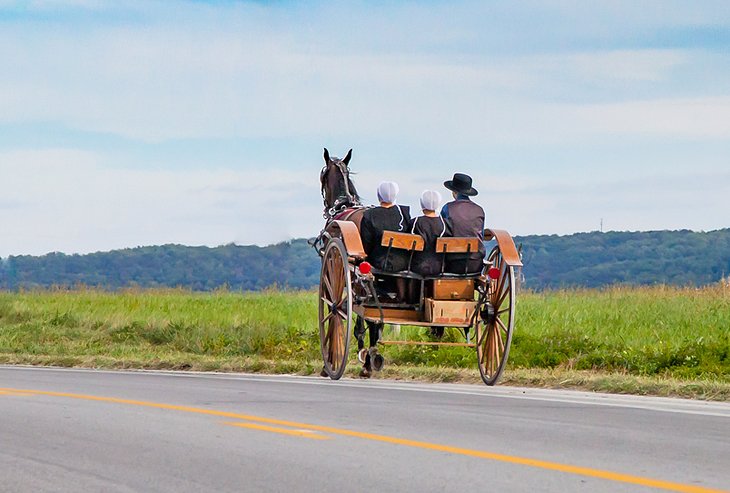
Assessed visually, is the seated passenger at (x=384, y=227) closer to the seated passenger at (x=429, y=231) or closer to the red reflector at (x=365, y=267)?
the seated passenger at (x=429, y=231)

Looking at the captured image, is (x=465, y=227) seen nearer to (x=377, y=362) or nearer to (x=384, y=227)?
(x=384, y=227)

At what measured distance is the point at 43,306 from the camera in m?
35.2

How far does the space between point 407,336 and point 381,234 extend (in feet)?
24.0

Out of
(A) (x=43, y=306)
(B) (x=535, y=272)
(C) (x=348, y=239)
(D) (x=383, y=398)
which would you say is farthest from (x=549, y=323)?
(B) (x=535, y=272)

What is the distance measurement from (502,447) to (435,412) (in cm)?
270

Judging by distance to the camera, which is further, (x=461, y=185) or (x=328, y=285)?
(x=328, y=285)

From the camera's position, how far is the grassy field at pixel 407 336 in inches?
716

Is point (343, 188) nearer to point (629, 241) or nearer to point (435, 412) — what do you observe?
point (435, 412)

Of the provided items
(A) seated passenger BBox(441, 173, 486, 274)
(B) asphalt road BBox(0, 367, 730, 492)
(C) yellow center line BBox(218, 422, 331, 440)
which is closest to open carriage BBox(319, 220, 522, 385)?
(A) seated passenger BBox(441, 173, 486, 274)

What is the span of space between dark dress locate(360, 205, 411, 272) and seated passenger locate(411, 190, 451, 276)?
177 mm

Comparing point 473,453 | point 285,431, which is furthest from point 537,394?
point 473,453

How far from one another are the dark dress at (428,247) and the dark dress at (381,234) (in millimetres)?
165

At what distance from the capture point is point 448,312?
55.3ft

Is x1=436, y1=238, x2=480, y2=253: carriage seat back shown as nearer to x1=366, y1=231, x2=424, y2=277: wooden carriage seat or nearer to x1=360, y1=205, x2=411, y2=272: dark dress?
x1=366, y1=231, x2=424, y2=277: wooden carriage seat
